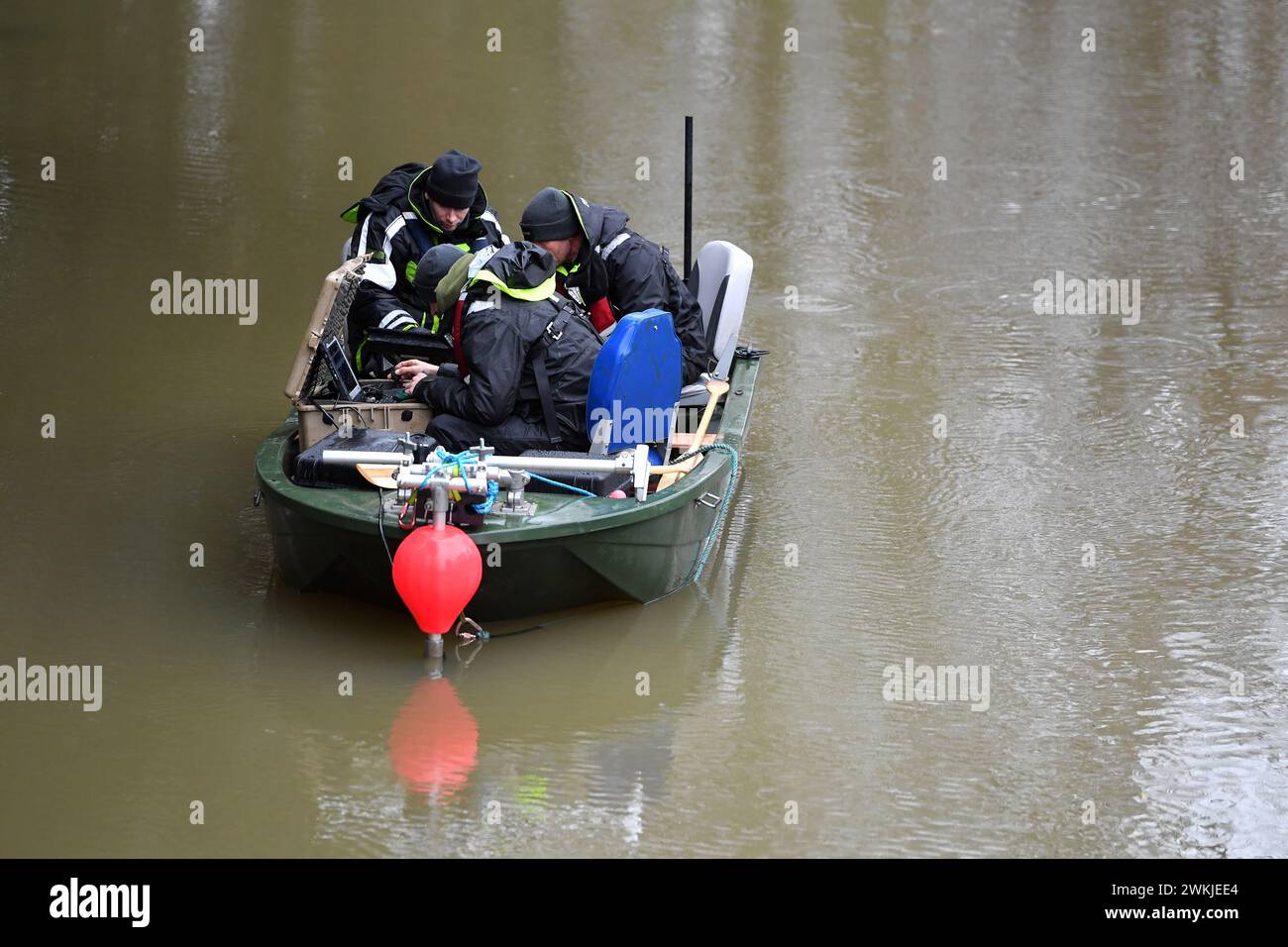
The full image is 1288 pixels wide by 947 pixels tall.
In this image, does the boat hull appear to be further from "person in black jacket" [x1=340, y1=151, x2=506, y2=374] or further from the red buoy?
"person in black jacket" [x1=340, y1=151, x2=506, y2=374]

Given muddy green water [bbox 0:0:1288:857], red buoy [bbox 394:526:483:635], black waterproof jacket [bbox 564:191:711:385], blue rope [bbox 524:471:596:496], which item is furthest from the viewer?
black waterproof jacket [bbox 564:191:711:385]

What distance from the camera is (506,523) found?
565 centimetres

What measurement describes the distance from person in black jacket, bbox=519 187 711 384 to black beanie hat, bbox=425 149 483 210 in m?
0.44

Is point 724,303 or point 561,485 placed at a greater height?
point 724,303

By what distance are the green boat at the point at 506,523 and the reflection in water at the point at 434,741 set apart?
1.31 ft

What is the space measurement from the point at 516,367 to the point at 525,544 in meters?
0.76

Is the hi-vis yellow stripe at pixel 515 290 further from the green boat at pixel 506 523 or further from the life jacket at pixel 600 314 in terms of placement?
the life jacket at pixel 600 314

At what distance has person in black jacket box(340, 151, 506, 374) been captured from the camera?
7090 millimetres

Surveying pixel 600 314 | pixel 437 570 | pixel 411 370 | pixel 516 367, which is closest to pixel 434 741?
pixel 437 570

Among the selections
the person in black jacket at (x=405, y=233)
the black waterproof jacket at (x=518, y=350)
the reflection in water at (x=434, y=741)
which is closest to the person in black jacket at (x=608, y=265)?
the black waterproof jacket at (x=518, y=350)

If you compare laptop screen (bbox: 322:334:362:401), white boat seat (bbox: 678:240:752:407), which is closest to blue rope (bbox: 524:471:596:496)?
laptop screen (bbox: 322:334:362:401)

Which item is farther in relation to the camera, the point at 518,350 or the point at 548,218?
the point at 548,218

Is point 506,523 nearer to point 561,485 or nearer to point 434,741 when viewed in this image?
point 561,485
